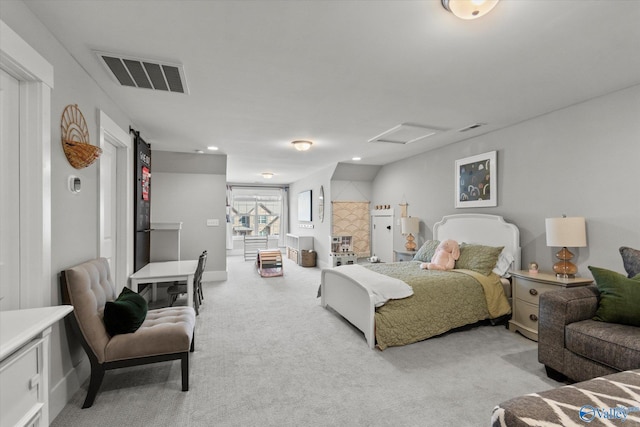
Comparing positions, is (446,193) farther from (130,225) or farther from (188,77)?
(130,225)

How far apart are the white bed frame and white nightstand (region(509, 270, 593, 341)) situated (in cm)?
42

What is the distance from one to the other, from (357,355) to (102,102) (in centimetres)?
338

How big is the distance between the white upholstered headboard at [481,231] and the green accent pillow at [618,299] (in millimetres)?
1360

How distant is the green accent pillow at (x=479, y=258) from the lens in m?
3.65

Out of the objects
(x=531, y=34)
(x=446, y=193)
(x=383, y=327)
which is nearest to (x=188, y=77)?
(x=531, y=34)

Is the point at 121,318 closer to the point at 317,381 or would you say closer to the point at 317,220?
the point at 317,381

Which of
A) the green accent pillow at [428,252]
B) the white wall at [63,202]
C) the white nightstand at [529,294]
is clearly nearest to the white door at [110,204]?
the white wall at [63,202]

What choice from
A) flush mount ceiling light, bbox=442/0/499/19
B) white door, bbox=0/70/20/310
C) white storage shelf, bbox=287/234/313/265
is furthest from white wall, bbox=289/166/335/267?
white door, bbox=0/70/20/310

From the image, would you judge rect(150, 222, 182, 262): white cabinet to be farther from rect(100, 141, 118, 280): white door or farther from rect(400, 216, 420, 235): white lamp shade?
rect(400, 216, 420, 235): white lamp shade

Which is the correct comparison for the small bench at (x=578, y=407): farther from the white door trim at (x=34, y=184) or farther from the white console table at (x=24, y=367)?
the white door trim at (x=34, y=184)

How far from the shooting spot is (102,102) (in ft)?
9.07

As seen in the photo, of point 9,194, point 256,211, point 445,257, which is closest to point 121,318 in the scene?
point 9,194

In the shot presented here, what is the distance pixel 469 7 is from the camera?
154cm

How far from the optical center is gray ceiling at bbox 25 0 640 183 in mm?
1706
